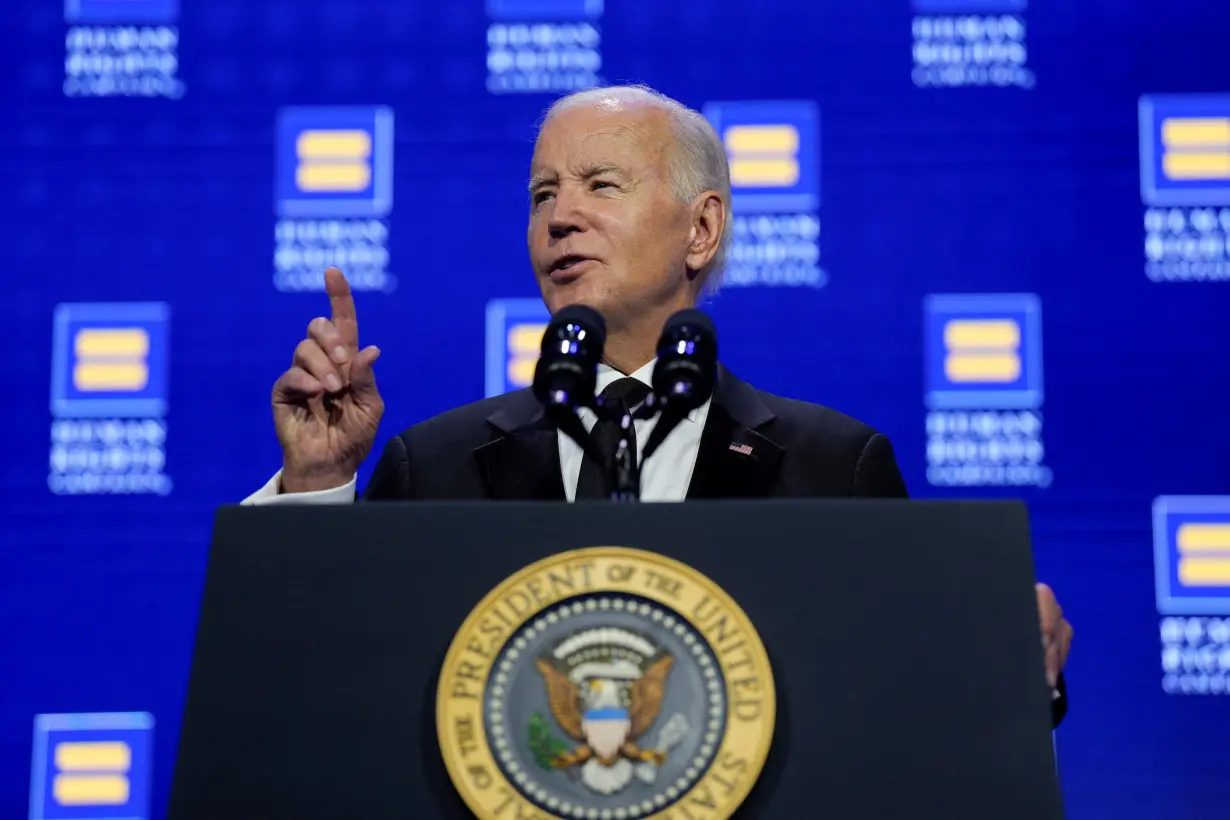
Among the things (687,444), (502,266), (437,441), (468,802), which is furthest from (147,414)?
(468,802)

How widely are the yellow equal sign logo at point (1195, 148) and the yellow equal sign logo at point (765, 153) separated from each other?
689 mm

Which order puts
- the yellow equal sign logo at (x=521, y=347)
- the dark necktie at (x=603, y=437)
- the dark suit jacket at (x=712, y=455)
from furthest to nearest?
the yellow equal sign logo at (x=521, y=347), the dark suit jacket at (x=712, y=455), the dark necktie at (x=603, y=437)

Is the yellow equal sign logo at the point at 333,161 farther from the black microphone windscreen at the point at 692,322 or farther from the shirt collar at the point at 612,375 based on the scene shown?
the black microphone windscreen at the point at 692,322

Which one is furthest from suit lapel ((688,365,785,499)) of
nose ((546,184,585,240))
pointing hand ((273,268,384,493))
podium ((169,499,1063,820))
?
podium ((169,499,1063,820))

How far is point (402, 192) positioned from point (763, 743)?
2003 millimetres

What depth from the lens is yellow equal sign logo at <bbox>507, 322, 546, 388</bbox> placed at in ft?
8.89

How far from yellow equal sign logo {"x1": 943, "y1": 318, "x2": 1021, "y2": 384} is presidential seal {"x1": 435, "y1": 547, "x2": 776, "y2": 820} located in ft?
5.79

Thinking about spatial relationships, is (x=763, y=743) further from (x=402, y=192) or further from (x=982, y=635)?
(x=402, y=192)

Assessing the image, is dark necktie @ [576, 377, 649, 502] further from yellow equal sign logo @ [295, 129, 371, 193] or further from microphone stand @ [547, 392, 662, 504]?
yellow equal sign logo @ [295, 129, 371, 193]

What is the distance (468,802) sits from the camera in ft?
3.20

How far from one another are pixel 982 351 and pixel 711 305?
0.50 meters

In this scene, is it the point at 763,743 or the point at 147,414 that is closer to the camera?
the point at 763,743

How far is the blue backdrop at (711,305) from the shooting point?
2607 millimetres

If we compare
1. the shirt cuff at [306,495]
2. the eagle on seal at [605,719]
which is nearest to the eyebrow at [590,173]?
the shirt cuff at [306,495]
